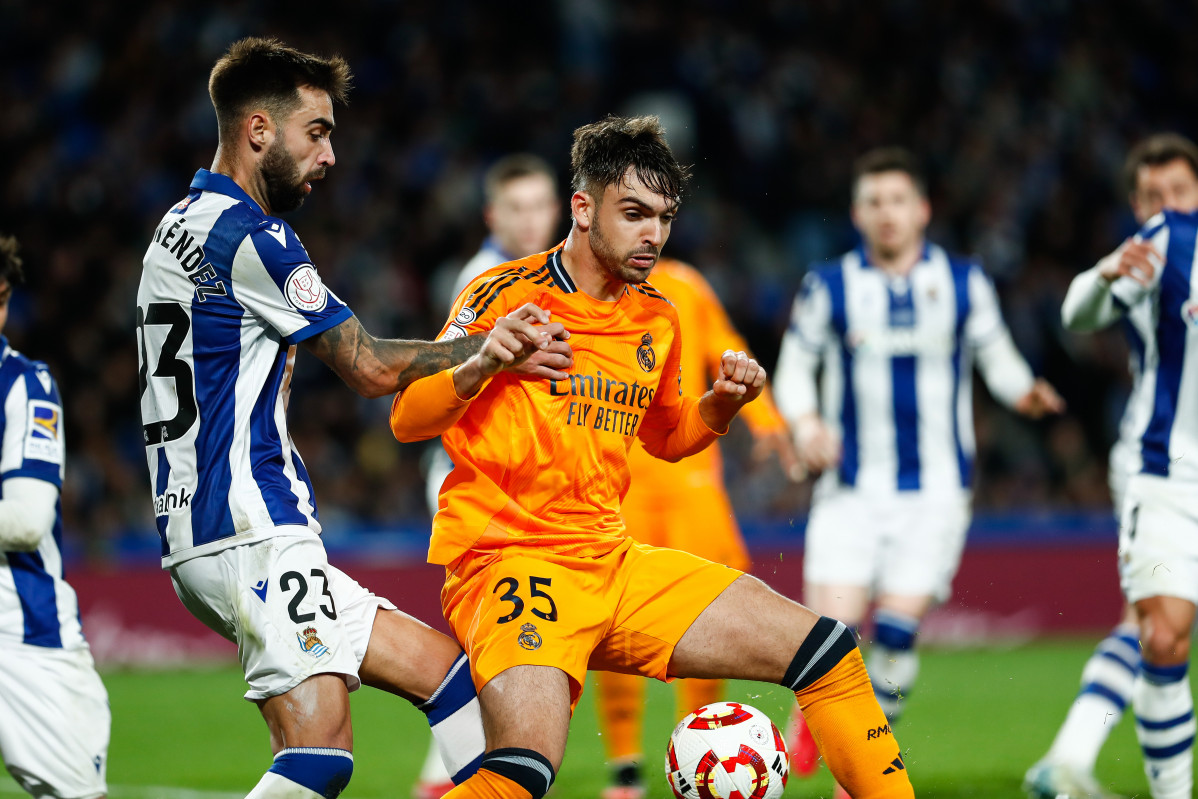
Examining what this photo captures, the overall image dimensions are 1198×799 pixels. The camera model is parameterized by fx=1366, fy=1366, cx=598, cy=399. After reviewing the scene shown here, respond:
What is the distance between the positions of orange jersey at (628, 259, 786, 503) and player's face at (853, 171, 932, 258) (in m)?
0.87

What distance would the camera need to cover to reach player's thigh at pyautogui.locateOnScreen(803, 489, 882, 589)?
6.34 meters

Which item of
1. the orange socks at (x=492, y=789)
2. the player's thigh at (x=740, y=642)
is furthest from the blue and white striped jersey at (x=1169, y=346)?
the orange socks at (x=492, y=789)

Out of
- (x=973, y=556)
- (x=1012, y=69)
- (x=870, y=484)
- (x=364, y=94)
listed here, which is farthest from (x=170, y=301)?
(x=1012, y=69)

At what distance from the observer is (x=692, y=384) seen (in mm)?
6316

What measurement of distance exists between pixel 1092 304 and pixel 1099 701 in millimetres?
1695

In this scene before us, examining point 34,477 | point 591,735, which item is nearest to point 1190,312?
point 34,477

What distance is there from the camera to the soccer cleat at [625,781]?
567cm

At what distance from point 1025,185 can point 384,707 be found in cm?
974

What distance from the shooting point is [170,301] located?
3.50m

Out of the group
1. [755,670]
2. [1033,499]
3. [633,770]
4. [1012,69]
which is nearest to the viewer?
[755,670]

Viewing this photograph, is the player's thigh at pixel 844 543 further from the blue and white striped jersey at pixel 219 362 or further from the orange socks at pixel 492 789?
the blue and white striped jersey at pixel 219 362

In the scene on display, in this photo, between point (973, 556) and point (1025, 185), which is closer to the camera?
point (973, 556)

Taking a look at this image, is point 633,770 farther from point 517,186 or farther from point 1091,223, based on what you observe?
point 1091,223

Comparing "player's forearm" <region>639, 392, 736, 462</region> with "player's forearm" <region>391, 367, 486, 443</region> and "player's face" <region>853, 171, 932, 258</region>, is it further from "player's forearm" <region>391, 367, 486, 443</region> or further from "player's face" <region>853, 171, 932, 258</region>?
"player's face" <region>853, 171, 932, 258</region>
